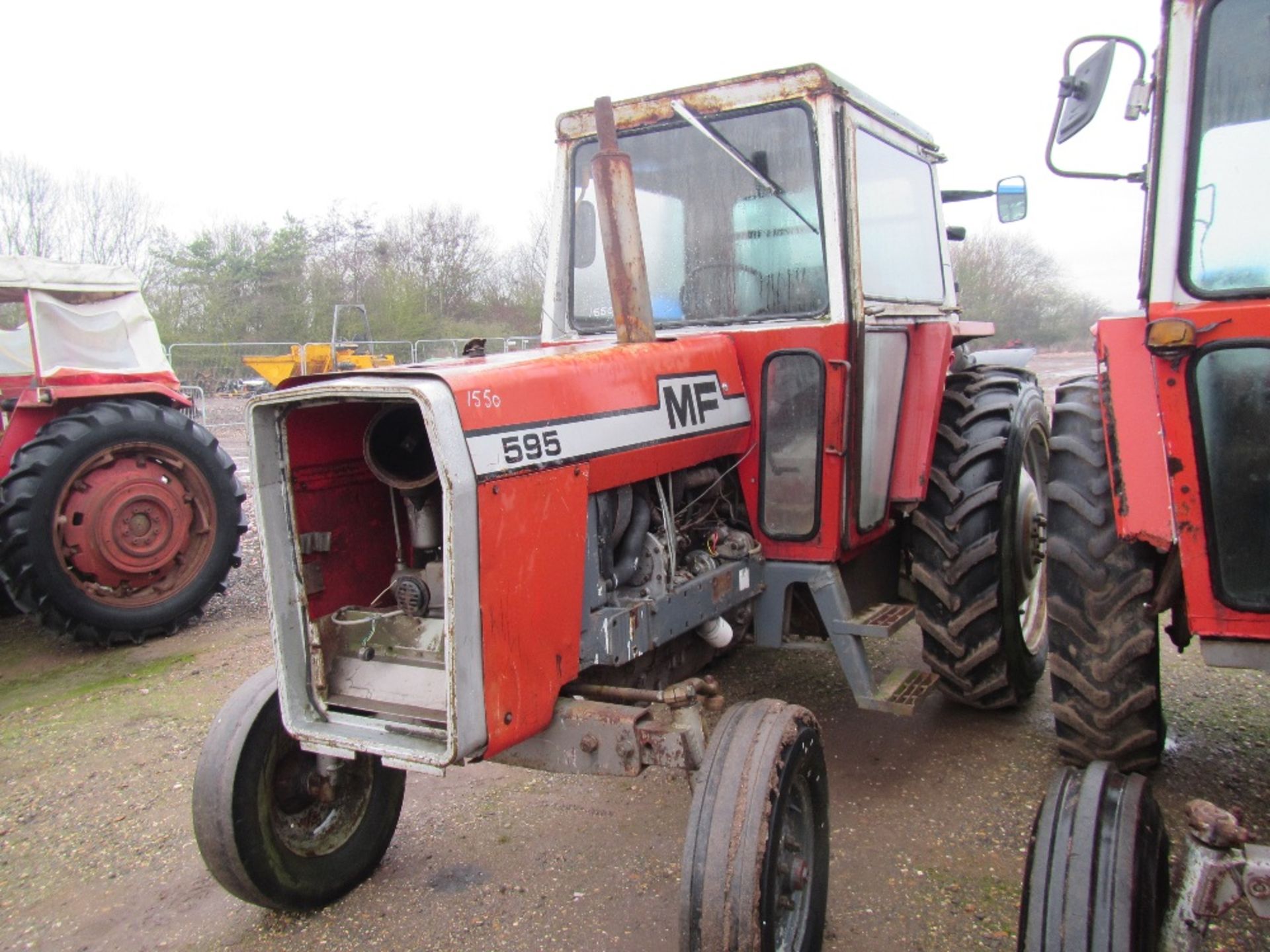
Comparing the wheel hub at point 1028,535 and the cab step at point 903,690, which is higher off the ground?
the wheel hub at point 1028,535

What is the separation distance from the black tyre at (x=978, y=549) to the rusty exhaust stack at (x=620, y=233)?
148 cm

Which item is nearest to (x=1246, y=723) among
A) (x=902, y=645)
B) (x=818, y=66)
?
(x=902, y=645)

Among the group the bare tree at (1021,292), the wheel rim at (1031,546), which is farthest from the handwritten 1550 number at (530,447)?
the bare tree at (1021,292)

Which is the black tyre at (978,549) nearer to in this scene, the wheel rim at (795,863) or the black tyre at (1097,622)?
the black tyre at (1097,622)

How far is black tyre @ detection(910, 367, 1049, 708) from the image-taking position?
3658 mm

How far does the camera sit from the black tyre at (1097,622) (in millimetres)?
2875

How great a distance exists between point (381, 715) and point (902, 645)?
3.34 m

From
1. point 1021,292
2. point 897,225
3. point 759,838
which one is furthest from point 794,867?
point 1021,292

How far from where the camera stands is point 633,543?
113 inches

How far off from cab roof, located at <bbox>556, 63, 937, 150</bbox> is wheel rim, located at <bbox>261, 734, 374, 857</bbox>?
7.85 ft

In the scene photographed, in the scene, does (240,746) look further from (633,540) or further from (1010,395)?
(1010,395)

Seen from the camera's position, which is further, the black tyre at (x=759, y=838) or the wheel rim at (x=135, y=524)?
the wheel rim at (x=135, y=524)

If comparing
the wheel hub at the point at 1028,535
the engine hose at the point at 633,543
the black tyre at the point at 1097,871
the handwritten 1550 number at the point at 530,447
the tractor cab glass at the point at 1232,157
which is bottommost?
the black tyre at the point at 1097,871

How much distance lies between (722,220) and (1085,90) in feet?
4.34
